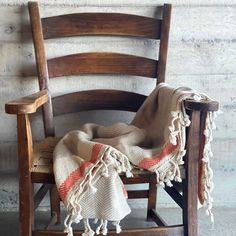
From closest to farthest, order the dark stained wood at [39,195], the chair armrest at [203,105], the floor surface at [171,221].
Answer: the chair armrest at [203,105] → the dark stained wood at [39,195] → the floor surface at [171,221]

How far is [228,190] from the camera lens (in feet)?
5.13

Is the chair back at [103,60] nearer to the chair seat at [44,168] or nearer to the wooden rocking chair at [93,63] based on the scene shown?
the wooden rocking chair at [93,63]

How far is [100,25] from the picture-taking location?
1.33 m

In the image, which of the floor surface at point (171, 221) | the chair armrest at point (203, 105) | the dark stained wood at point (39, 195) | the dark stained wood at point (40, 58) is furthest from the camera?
the floor surface at point (171, 221)

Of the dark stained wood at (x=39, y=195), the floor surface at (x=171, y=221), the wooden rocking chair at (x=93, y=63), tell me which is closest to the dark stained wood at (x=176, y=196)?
the wooden rocking chair at (x=93, y=63)

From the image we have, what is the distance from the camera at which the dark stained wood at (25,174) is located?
0.94m

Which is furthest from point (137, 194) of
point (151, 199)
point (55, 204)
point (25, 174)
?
point (25, 174)

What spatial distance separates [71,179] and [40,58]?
1.65 ft

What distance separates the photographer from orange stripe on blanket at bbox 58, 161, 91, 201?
0.93m

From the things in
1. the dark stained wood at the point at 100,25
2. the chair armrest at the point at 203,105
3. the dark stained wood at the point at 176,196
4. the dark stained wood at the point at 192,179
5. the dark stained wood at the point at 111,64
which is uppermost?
the dark stained wood at the point at 100,25

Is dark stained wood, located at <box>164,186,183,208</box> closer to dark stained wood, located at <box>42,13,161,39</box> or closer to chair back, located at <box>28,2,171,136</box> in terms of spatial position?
chair back, located at <box>28,2,171,136</box>

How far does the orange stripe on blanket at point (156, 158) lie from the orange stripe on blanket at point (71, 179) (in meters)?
0.14

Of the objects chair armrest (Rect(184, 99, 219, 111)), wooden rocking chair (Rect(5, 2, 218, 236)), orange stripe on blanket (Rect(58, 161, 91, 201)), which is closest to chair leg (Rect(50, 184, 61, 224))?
wooden rocking chair (Rect(5, 2, 218, 236))

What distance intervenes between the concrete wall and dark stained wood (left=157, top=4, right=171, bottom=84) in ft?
0.25
